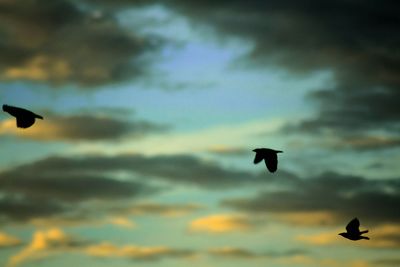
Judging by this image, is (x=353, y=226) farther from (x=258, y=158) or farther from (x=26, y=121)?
(x=26, y=121)

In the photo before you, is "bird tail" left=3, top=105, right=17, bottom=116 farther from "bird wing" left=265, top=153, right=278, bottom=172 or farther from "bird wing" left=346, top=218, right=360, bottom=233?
"bird wing" left=346, top=218, right=360, bottom=233

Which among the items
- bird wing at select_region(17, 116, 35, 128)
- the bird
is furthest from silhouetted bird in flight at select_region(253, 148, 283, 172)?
bird wing at select_region(17, 116, 35, 128)

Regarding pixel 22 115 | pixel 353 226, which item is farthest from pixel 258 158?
pixel 22 115

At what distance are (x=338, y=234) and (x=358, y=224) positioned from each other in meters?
1.72

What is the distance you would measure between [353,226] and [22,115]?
70.5ft

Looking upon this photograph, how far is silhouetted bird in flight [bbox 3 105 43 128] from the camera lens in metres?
40.7

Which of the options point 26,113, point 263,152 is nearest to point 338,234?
point 263,152

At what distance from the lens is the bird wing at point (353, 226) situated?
159 feet

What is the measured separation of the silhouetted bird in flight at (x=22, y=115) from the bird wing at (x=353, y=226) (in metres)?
20.6

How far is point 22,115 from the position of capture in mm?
41094

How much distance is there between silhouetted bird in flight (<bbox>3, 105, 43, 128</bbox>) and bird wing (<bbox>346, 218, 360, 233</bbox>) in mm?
20593

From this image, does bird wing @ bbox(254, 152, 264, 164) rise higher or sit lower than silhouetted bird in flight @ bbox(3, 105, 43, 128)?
lower

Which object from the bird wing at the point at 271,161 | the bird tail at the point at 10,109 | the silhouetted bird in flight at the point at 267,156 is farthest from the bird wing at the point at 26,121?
the bird wing at the point at 271,161

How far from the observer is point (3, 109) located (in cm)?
4091
